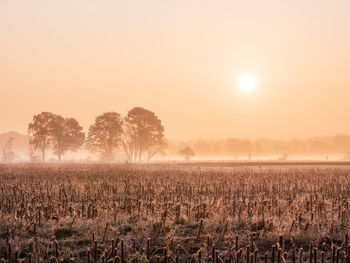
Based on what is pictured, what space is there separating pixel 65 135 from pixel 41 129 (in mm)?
5953

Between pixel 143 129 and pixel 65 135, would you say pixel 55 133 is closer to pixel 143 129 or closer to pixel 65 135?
pixel 65 135

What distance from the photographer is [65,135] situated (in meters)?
91.9

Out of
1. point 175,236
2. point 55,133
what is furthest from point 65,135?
point 175,236

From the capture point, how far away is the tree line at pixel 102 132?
89.6 meters

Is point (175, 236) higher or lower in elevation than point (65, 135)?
lower

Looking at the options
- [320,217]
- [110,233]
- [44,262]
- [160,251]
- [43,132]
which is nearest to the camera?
[44,262]

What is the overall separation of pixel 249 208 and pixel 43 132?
8481cm

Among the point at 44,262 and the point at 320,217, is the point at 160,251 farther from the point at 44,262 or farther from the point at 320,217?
the point at 320,217

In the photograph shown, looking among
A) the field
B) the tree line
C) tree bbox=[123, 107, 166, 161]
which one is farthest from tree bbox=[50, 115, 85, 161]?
the field

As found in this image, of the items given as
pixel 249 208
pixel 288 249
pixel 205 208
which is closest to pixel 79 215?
pixel 205 208

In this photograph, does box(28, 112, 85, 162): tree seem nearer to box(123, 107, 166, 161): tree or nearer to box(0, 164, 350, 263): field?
box(123, 107, 166, 161): tree

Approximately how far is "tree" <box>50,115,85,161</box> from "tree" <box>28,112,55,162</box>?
45.6 inches

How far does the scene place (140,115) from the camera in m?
91.7

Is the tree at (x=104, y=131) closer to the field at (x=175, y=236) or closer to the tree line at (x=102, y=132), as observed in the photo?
the tree line at (x=102, y=132)
